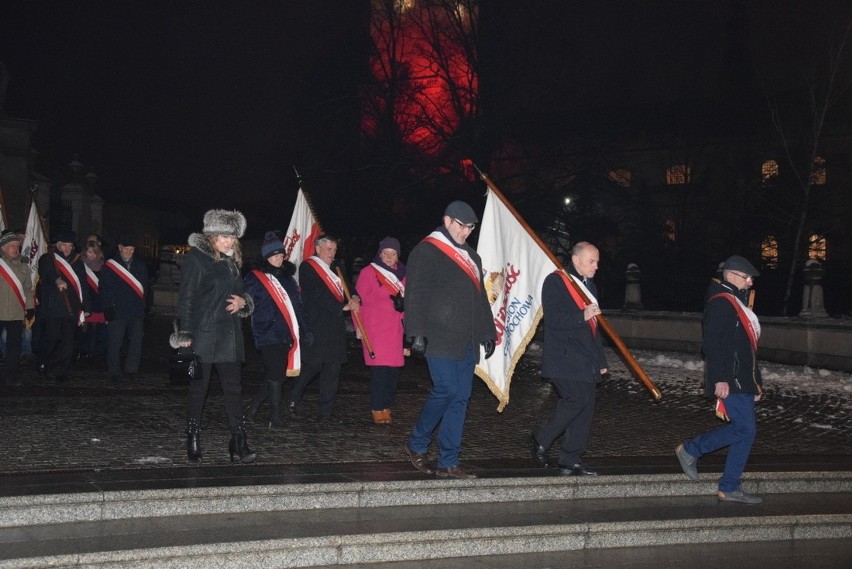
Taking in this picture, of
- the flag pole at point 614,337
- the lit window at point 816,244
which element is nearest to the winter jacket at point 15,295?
the flag pole at point 614,337

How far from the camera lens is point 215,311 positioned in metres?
7.69

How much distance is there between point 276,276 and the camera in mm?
9484

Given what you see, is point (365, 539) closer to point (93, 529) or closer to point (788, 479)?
point (93, 529)

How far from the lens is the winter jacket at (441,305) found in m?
7.41

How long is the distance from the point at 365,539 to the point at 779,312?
18041 millimetres

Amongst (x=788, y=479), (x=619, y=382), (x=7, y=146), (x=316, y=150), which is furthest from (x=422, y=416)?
(x=7, y=146)

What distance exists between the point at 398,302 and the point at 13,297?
5260 millimetres

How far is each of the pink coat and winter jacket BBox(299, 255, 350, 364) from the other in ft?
0.85

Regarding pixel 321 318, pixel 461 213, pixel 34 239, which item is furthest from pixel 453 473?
pixel 34 239

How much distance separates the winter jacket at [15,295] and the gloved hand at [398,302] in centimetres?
493

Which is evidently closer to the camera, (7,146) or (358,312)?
(358,312)

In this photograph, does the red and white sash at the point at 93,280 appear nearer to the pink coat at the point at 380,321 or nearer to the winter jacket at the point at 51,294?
the winter jacket at the point at 51,294

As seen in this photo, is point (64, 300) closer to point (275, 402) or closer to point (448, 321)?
point (275, 402)

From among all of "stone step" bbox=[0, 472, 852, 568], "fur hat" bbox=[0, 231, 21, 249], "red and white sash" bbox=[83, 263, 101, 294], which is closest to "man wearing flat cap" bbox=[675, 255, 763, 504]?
"stone step" bbox=[0, 472, 852, 568]
